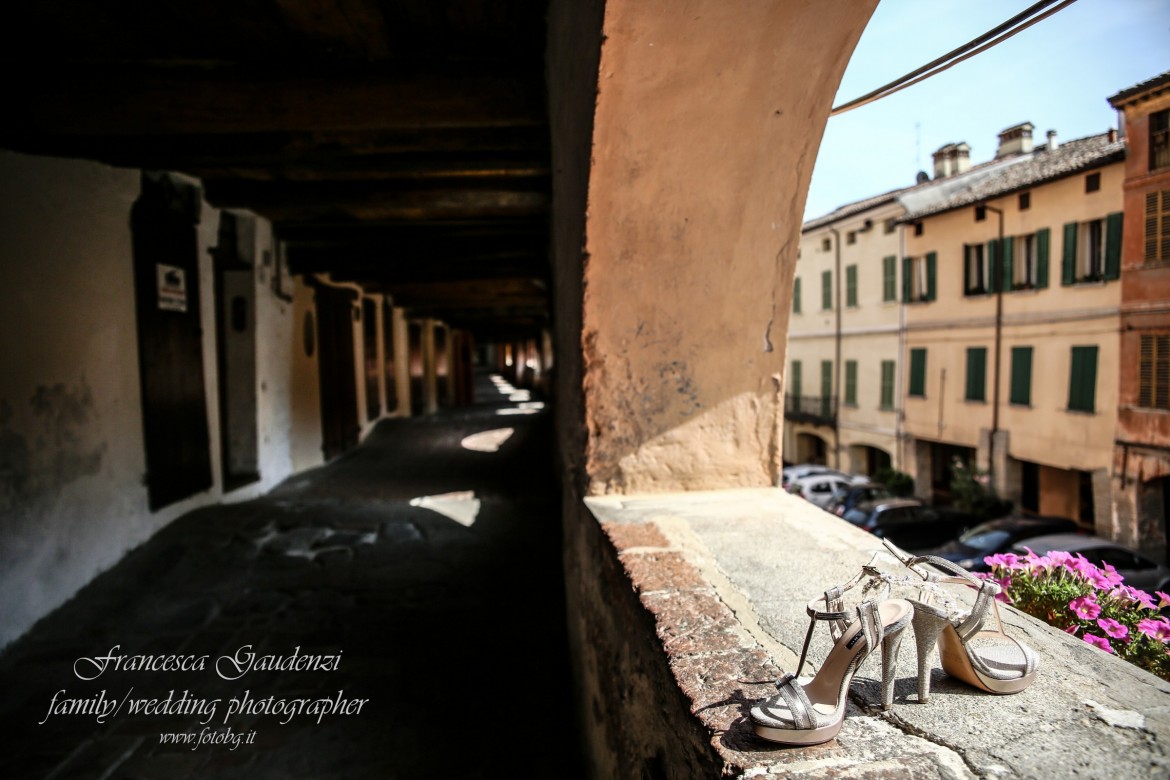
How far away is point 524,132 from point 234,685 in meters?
3.21

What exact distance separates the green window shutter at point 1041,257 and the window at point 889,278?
3.64m

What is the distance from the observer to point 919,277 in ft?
48.1

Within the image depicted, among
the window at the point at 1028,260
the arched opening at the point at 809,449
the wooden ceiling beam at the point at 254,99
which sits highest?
the window at the point at 1028,260

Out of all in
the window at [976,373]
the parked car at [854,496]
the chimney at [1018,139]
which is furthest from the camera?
the chimney at [1018,139]

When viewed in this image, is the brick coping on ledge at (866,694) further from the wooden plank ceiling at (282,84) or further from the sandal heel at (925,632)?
the wooden plank ceiling at (282,84)

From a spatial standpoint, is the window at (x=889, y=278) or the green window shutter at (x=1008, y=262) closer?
the green window shutter at (x=1008, y=262)

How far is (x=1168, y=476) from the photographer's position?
956cm

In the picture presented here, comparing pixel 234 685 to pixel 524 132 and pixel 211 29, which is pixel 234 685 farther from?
pixel 524 132

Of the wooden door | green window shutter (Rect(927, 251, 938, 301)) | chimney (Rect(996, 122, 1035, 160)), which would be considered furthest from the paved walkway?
chimney (Rect(996, 122, 1035, 160))

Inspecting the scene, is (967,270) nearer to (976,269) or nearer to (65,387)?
(976,269)

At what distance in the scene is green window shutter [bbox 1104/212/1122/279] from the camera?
9680 mm

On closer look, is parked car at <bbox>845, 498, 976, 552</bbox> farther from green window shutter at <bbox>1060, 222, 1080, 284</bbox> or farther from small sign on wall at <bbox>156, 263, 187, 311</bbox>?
small sign on wall at <bbox>156, 263, 187, 311</bbox>

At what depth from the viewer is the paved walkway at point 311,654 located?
103 inches

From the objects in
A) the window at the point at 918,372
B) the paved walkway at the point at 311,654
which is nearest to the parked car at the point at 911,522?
the window at the point at 918,372
